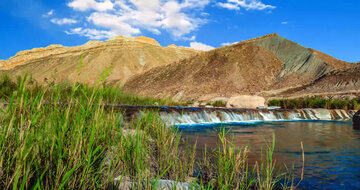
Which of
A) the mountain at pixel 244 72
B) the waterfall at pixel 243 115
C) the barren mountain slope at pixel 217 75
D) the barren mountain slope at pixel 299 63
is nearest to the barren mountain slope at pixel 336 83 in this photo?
the mountain at pixel 244 72

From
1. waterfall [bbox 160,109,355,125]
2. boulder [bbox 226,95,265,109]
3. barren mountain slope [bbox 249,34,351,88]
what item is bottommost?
waterfall [bbox 160,109,355,125]

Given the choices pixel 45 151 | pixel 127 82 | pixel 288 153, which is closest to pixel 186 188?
pixel 45 151

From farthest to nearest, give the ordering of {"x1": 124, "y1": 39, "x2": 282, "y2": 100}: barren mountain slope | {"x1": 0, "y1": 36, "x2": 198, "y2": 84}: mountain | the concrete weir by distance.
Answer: {"x1": 0, "y1": 36, "x2": 198, "y2": 84}: mountain
{"x1": 124, "y1": 39, "x2": 282, "y2": 100}: barren mountain slope
the concrete weir

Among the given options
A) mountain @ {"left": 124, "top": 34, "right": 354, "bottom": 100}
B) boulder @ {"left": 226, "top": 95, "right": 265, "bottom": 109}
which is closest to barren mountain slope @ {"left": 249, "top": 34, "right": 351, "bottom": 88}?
mountain @ {"left": 124, "top": 34, "right": 354, "bottom": 100}

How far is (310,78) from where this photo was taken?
4962 centimetres

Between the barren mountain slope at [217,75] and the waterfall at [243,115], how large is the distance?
29.4 metres

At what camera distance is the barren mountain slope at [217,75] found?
5259 cm

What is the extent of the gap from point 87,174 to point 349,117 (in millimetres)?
21134

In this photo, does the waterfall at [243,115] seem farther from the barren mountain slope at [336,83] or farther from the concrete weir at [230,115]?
the barren mountain slope at [336,83]

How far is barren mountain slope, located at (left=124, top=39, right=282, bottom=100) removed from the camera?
52.6m

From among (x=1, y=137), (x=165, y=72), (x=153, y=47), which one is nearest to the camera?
(x=1, y=137)

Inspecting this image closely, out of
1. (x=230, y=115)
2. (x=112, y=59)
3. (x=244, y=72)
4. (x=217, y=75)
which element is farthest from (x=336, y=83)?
(x=112, y=59)

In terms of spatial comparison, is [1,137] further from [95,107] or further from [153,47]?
[153,47]

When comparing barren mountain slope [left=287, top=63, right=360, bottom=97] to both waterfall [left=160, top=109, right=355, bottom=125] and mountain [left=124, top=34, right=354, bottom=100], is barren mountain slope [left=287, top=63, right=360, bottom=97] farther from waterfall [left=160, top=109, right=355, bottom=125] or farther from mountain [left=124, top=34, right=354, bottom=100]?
waterfall [left=160, top=109, right=355, bottom=125]
